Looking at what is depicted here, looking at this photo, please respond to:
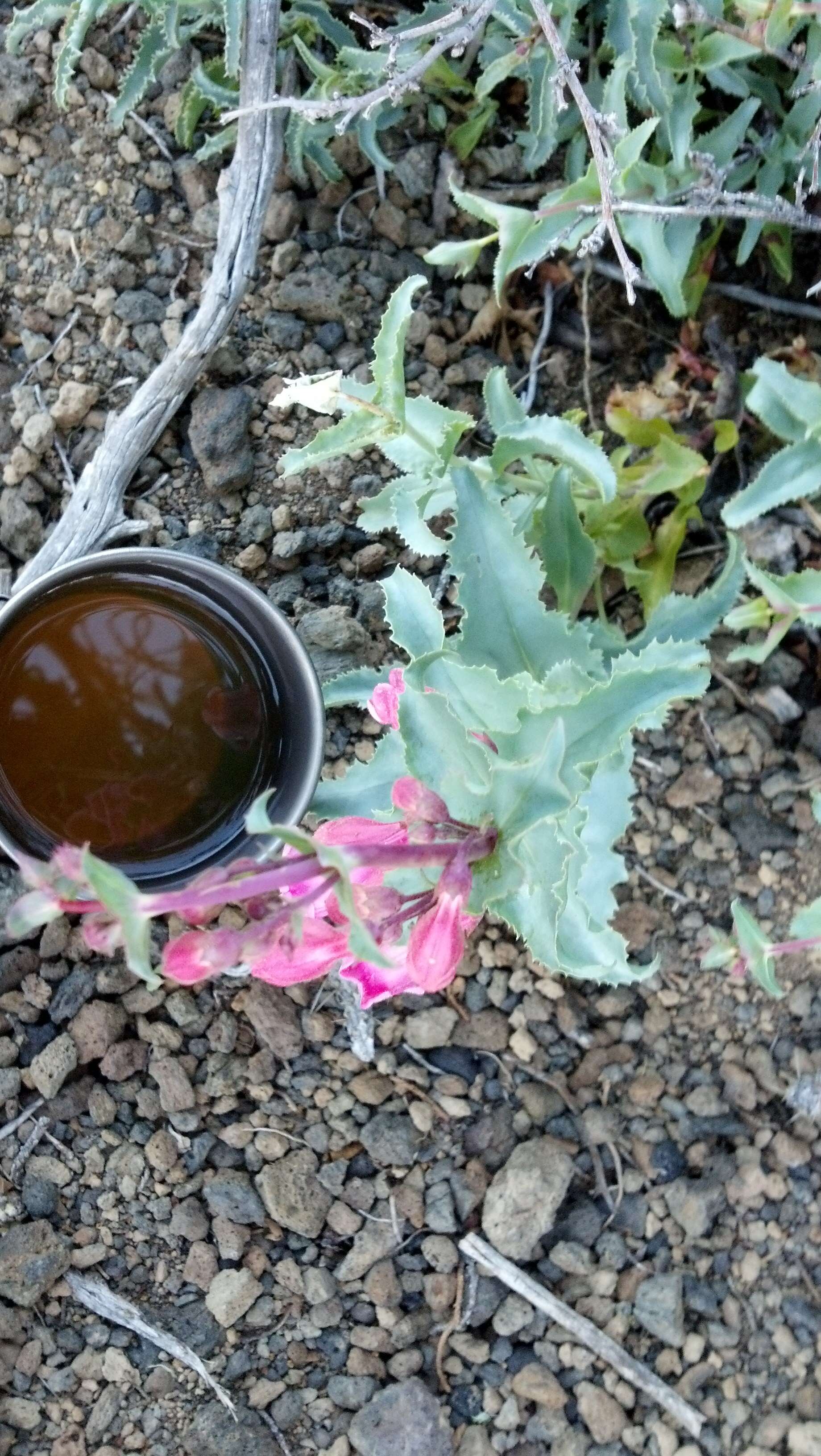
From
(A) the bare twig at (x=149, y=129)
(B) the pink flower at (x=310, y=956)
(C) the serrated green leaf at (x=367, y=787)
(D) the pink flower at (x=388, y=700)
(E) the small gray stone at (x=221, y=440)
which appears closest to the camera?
(B) the pink flower at (x=310, y=956)

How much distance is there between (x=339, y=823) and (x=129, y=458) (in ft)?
2.76

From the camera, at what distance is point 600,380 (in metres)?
2.05

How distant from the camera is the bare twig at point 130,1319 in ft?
5.49

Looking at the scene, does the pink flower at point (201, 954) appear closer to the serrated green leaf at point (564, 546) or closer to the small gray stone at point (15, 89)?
the serrated green leaf at point (564, 546)

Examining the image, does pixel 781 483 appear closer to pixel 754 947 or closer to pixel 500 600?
pixel 500 600

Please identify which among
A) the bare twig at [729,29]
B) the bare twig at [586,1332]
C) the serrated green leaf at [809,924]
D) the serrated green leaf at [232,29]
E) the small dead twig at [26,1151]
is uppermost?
the serrated green leaf at [232,29]

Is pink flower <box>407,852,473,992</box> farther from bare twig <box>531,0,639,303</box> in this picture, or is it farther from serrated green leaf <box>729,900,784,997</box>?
bare twig <box>531,0,639,303</box>

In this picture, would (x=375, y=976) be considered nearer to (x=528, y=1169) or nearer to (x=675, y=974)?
(x=528, y=1169)

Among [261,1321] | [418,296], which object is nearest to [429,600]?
[418,296]

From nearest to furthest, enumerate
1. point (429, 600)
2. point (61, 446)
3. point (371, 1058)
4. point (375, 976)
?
point (375, 976) < point (429, 600) < point (371, 1058) < point (61, 446)

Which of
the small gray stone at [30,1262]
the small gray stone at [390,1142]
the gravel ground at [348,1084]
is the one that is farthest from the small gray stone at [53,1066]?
the small gray stone at [390,1142]

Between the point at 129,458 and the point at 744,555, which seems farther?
the point at 129,458

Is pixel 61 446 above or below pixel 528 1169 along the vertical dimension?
above

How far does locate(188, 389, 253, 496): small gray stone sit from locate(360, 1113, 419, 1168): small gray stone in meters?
0.93
